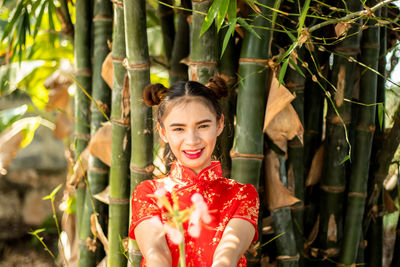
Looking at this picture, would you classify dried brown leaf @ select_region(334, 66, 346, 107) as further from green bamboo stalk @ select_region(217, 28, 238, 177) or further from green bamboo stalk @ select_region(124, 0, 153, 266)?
green bamboo stalk @ select_region(124, 0, 153, 266)

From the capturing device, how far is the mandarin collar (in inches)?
38.9

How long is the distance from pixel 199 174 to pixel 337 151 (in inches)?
22.3

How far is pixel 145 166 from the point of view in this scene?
123 centimetres

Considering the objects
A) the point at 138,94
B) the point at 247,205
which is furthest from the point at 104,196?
the point at 247,205

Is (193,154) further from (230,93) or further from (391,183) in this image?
(391,183)

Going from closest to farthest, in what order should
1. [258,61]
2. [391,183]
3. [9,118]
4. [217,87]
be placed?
[217,87] < [258,61] < [9,118] < [391,183]

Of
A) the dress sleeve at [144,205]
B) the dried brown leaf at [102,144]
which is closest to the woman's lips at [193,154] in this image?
the dress sleeve at [144,205]

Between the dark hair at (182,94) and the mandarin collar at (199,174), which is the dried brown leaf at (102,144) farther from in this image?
the mandarin collar at (199,174)

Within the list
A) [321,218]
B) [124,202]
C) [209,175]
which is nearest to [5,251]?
[124,202]

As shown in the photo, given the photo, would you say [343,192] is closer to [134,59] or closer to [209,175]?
[209,175]

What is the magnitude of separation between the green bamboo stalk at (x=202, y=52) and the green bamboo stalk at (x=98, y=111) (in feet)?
1.19

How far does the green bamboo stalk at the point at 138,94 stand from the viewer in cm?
120

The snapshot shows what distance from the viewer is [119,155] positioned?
130cm

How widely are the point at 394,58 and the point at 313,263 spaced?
65cm
